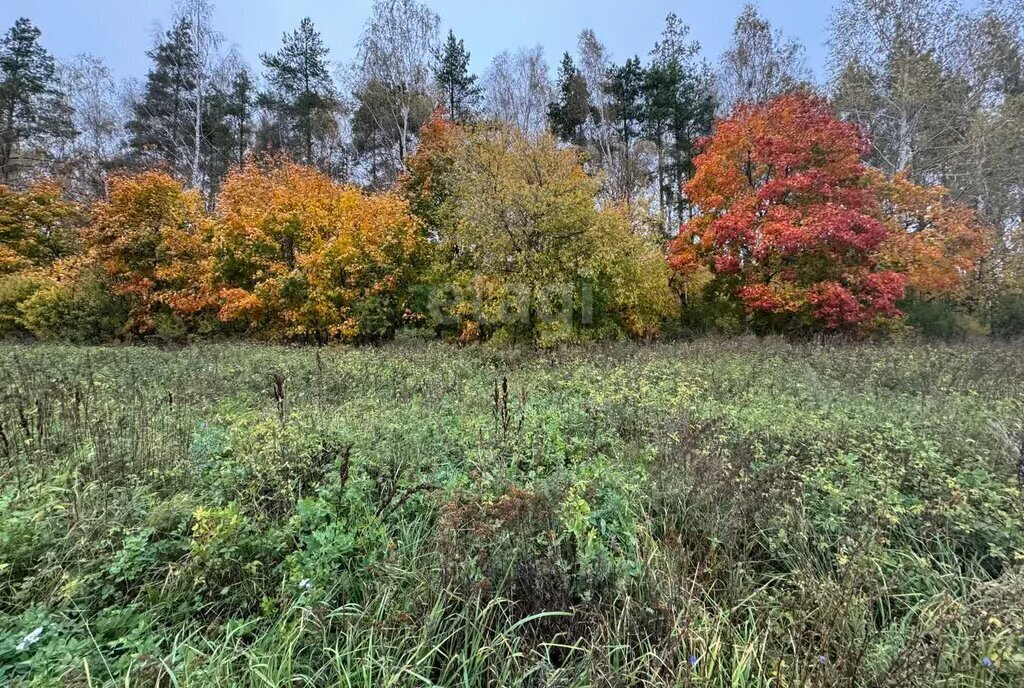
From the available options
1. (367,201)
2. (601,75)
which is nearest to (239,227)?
(367,201)

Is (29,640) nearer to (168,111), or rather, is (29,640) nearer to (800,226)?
(800,226)

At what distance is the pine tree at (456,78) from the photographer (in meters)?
21.6

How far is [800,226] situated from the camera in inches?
426

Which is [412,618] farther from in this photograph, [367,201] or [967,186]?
[967,186]

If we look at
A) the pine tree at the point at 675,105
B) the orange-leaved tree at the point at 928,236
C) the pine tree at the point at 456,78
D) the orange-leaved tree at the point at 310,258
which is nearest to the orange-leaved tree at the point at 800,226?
the orange-leaved tree at the point at 928,236

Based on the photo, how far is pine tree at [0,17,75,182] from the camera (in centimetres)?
2083

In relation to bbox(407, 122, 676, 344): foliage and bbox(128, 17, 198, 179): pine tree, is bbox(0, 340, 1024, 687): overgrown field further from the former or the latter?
bbox(128, 17, 198, 179): pine tree

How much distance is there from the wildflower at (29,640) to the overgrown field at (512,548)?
0.09 feet

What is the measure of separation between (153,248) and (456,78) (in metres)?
15.2

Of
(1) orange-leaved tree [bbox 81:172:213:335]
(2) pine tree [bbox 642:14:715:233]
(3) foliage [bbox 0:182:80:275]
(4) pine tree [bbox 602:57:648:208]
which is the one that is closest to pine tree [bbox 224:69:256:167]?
(3) foliage [bbox 0:182:80:275]

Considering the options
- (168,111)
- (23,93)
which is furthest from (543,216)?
(23,93)

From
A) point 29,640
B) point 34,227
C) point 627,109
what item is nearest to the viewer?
point 29,640

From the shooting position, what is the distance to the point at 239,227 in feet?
41.8

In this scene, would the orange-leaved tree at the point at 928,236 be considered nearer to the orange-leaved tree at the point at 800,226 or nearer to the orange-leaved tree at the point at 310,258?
the orange-leaved tree at the point at 800,226
